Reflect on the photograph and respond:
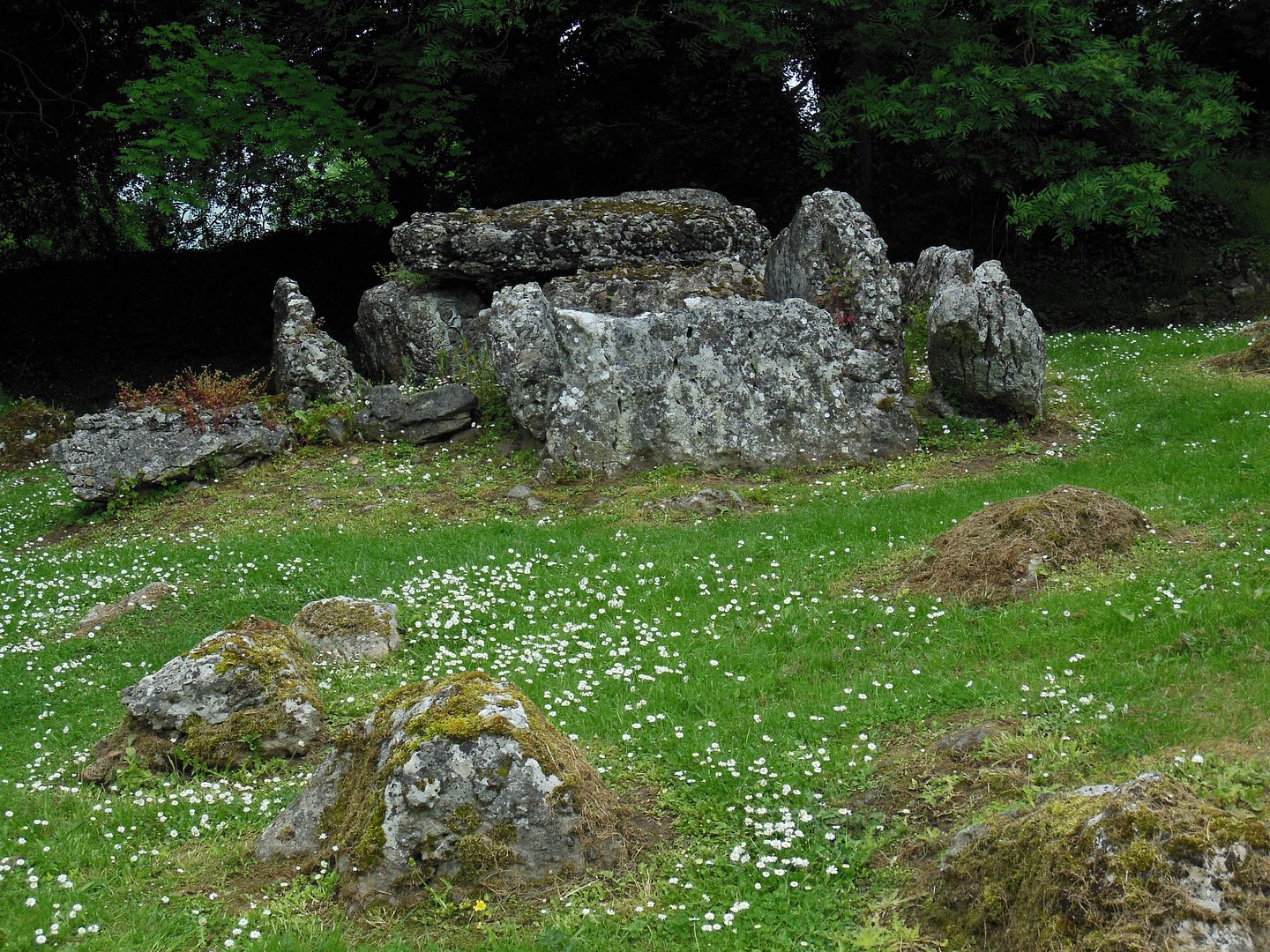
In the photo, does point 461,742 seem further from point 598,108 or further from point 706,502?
point 598,108

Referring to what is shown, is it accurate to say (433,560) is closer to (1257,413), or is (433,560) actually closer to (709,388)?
(709,388)

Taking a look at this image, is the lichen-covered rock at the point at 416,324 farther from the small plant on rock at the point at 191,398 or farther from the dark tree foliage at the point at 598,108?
the dark tree foliage at the point at 598,108

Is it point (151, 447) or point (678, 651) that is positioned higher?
→ point (151, 447)

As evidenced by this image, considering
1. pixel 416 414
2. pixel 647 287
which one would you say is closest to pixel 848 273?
pixel 647 287

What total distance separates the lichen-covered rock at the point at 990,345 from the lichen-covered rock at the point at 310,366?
30.9ft

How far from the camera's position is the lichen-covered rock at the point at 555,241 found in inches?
708

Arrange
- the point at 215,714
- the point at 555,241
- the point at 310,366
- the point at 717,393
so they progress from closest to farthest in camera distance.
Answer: the point at 215,714, the point at 717,393, the point at 310,366, the point at 555,241

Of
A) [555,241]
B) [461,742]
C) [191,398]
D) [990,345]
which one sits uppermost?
[555,241]

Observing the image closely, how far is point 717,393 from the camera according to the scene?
14.0 metres

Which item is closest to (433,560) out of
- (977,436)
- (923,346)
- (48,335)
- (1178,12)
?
(977,436)

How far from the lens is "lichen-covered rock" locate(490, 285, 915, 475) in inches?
547

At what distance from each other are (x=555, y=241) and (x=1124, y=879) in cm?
1524

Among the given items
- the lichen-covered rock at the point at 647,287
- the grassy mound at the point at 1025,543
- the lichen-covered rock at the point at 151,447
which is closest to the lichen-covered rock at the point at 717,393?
the lichen-covered rock at the point at 647,287

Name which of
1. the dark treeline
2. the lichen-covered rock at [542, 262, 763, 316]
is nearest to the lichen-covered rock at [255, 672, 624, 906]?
the lichen-covered rock at [542, 262, 763, 316]
